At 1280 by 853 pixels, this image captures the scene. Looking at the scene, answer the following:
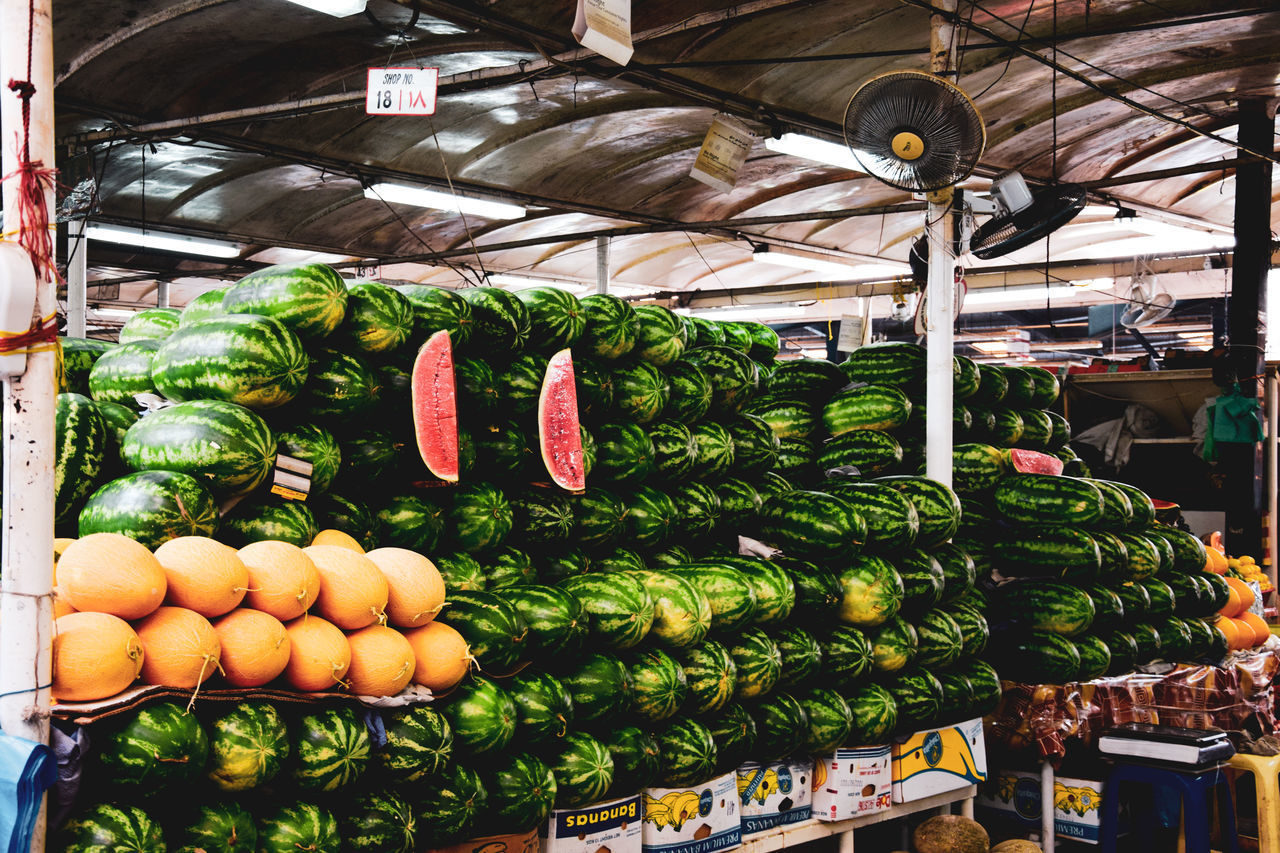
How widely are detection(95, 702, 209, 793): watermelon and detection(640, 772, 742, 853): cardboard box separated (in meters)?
1.54

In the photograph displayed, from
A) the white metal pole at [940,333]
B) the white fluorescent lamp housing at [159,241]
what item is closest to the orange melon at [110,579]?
the white metal pole at [940,333]

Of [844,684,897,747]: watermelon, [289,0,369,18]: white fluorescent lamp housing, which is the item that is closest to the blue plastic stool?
[844,684,897,747]: watermelon

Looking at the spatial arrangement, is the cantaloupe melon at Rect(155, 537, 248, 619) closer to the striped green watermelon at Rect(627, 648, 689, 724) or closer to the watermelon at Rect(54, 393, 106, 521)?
the watermelon at Rect(54, 393, 106, 521)

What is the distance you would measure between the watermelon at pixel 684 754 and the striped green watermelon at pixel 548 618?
47cm

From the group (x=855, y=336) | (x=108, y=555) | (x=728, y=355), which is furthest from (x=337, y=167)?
(x=108, y=555)

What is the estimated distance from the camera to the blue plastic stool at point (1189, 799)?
4125mm

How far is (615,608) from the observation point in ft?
10.5

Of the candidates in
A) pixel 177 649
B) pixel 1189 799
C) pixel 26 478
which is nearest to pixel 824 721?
pixel 1189 799

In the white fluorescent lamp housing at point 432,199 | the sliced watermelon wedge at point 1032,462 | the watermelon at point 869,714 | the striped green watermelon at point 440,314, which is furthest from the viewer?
the white fluorescent lamp housing at point 432,199

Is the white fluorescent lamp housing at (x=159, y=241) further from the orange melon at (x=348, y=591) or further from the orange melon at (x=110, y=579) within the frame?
the orange melon at (x=110, y=579)

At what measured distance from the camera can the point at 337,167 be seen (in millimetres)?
8961

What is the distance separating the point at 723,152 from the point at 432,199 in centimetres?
290

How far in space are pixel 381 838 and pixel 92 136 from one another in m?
7.47

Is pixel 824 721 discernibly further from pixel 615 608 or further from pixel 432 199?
pixel 432 199
